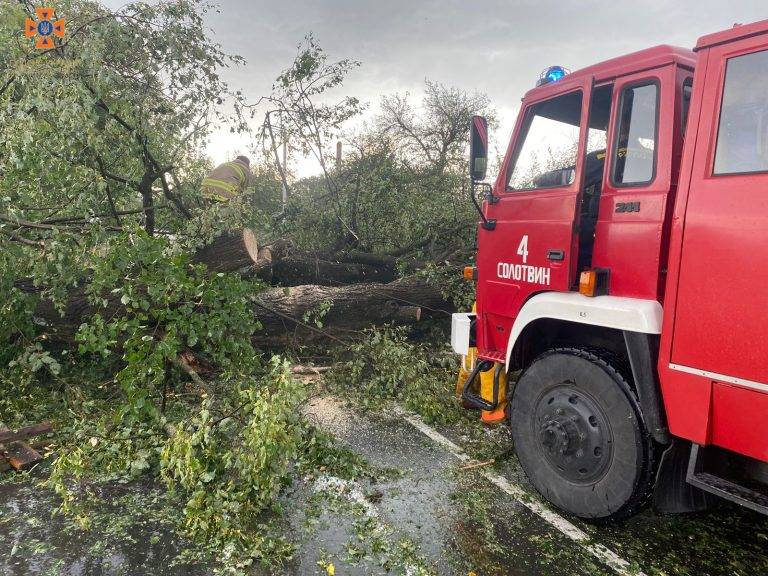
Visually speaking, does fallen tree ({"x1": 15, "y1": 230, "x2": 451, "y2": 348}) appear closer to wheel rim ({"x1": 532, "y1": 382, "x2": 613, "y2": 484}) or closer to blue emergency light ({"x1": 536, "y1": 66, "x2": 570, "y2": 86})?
wheel rim ({"x1": 532, "y1": 382, "x2": 613, "y2": 484})

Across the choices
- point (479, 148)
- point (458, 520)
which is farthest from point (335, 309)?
point (458, 520)

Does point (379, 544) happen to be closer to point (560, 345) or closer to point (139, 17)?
point (560, 345)

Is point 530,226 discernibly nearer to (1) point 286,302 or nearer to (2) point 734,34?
(2) point 734,34

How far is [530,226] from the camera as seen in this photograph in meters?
3.51

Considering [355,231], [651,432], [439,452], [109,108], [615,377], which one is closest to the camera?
[651,432]

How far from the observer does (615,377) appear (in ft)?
9.53

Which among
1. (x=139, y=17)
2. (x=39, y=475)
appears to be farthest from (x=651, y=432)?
(x=139, y=17)

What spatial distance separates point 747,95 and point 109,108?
5018mm

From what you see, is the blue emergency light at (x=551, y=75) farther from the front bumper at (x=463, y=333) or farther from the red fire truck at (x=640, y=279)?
the front bumper at (x=463, y=333)

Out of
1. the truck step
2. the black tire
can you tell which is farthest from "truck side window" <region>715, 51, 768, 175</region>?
the truck step

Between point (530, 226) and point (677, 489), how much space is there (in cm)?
183

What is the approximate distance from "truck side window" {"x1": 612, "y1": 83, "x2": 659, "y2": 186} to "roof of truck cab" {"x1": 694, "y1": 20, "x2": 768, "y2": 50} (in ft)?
1.24

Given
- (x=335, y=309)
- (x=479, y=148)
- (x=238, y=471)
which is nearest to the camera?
(x=238, y=471)

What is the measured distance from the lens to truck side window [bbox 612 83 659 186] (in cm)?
291
